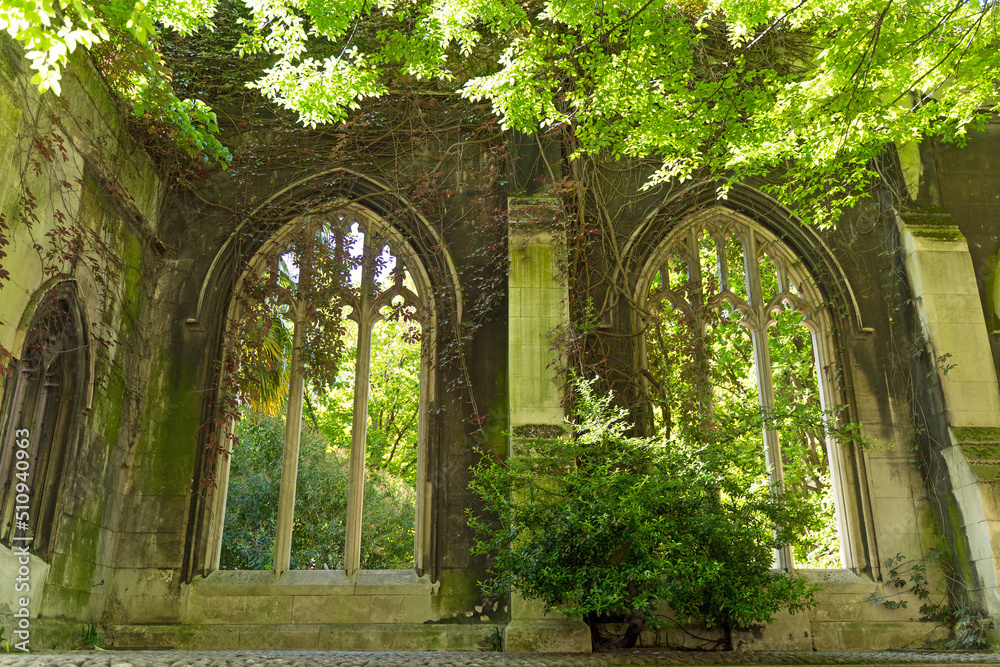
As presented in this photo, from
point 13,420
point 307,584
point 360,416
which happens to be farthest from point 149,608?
point 360,416

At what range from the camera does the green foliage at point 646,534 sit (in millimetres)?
4777

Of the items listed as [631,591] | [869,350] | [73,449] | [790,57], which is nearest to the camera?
[631,591]

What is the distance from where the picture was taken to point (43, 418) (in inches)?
235

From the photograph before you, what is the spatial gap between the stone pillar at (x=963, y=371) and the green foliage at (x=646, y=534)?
2.24m

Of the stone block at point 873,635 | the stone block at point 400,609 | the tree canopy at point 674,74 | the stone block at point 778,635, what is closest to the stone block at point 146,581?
the stone block at point 400,609

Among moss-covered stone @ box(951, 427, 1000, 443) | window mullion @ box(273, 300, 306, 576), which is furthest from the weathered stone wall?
window mullion @ box(273, 300, 306, 576)

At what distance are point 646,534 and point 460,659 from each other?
1324mm

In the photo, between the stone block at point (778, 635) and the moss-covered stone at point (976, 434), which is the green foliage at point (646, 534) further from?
the moss-covered stone at point (976, 434)

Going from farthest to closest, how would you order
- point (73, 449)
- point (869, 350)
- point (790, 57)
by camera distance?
point (790, 57) < point (869, 350) < point (73, 449)

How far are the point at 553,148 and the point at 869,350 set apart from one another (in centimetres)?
363

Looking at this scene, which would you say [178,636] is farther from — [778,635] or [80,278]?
[778,635]

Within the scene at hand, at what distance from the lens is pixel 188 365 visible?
7.33 metres

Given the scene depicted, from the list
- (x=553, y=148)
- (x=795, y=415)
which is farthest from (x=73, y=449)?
(x=795, y=415)

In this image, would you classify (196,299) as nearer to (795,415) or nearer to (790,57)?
(795,415)
